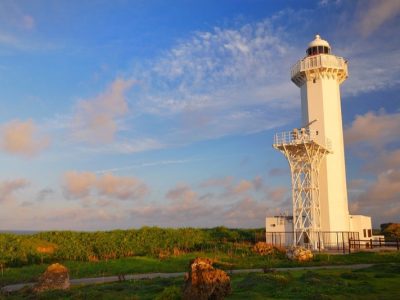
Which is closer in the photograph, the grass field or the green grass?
the grass field

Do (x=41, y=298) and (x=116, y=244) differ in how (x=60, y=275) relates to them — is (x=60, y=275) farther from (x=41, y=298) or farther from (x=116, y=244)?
(x=116, y=244)

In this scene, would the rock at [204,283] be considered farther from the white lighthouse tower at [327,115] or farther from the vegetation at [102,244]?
the white lighthouse tower at [327,115]

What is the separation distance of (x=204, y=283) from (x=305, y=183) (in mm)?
33686

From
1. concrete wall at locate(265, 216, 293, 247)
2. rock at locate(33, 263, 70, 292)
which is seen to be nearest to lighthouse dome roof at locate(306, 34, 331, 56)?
concrete wall at locate(265, 216, 293, 247)

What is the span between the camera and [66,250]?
41.0 m

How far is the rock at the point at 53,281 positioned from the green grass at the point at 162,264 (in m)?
6.60

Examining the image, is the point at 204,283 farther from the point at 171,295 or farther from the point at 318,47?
the point at 318,47

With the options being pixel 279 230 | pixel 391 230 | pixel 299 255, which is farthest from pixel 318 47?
pixel 391 230

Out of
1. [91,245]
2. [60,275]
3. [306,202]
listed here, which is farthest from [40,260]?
[306,202]

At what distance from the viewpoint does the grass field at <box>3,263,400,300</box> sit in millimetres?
18125

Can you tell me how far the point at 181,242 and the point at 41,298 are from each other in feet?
84.5

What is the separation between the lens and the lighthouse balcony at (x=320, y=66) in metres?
50.4

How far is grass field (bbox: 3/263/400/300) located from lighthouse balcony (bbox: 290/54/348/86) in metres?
30.4

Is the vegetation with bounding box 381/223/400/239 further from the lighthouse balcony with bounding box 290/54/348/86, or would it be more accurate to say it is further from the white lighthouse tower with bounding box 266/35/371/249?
the lighthouse balcony with bounding box 290/54/348/86
